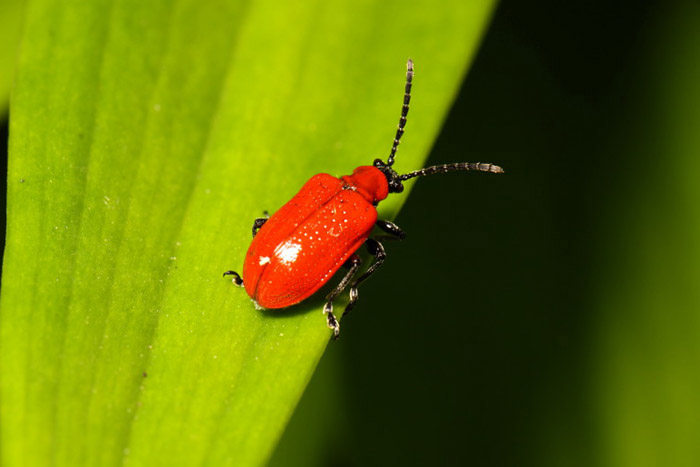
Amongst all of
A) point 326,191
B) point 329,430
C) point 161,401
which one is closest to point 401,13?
point 326,191

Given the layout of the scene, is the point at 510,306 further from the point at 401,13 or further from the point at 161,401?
the point at 161,401

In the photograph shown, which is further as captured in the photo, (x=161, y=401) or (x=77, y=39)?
(x=77, y=39)

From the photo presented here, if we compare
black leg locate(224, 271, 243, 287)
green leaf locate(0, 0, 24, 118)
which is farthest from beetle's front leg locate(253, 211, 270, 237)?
green leaf locate(0, 0, 24, 118)

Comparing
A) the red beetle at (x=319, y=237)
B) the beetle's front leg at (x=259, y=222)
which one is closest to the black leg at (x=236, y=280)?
the red beetle at (x=319, y=237)

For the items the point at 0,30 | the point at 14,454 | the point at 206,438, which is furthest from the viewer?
the point at 0,30

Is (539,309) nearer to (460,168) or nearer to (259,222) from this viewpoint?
(460,168)

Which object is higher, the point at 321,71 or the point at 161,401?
the point at 321,71
